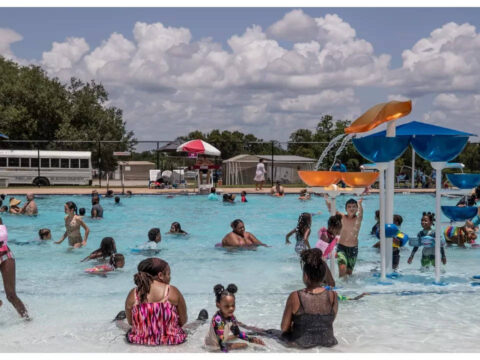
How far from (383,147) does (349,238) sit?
149cm

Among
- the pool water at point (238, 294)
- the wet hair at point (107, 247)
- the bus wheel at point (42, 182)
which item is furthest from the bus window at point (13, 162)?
the wet hair at point (107, 247)

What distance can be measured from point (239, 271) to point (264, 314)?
2.94 meters

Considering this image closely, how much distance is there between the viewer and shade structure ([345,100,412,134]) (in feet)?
25.0

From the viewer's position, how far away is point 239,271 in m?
9.98

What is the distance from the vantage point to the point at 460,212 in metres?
7.80

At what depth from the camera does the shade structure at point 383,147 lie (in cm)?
774

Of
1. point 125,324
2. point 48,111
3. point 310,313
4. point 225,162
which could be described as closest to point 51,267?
point 125,324

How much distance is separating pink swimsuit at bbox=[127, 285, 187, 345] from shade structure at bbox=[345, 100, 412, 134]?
378 cm

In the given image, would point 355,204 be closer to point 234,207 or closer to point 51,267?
point 51,267

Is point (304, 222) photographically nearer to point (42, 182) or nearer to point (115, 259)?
point (115, 259)

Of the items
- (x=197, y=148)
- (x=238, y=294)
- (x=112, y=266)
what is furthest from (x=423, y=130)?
(x=197, y=148)

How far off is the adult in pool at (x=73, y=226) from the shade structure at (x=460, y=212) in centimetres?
650

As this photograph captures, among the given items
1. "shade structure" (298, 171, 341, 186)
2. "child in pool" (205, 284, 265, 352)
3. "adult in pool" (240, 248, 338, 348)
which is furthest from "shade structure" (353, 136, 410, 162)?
"child in pool" (205, 284, 265, 352)

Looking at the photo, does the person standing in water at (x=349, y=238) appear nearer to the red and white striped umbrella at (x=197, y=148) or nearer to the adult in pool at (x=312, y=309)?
the adult in pool at (x=312, y=309)
